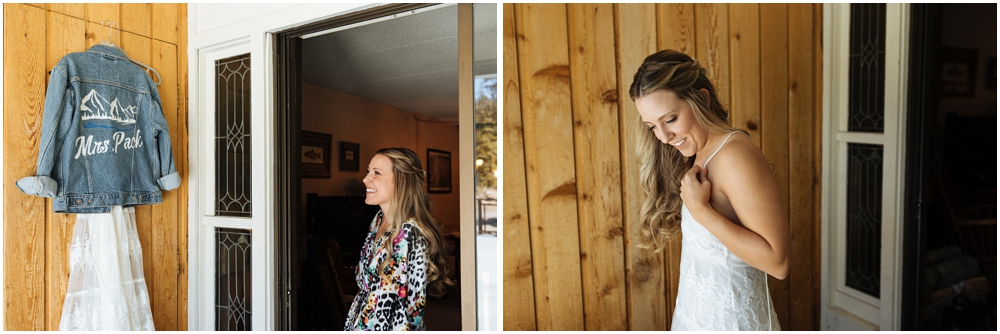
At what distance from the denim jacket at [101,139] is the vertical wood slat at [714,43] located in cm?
229

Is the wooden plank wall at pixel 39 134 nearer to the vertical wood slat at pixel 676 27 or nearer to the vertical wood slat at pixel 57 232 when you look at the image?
the vertical wood slat at pixel 57 232

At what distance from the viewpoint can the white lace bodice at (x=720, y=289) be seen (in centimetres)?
147

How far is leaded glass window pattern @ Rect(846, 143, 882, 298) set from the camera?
2.50 m

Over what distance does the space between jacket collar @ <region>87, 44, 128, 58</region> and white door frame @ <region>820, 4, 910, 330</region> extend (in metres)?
3.10

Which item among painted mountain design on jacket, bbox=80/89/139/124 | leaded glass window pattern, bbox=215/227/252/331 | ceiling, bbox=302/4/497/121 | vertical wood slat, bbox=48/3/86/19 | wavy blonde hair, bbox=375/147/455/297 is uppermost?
vertical wood slat, bbox=48/3/86/19

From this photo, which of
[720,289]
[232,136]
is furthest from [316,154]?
[720,289]

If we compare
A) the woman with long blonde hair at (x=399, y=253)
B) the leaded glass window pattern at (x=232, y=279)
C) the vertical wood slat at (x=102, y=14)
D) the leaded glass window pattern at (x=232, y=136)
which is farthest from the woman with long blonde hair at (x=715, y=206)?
the vertical wood slat at (x=102, y=14)

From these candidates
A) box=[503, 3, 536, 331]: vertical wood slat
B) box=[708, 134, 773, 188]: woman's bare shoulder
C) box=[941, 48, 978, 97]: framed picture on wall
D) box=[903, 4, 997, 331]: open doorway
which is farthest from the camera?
box=[941, 48, 978, 97]: framed picture on wall

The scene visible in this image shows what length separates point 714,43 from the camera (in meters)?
2.16

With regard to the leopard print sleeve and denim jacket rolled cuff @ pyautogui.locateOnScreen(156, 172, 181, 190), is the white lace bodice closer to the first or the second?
the leopard print sleeve

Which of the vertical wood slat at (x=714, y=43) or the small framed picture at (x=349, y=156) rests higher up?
the vertical wood slat at (x=714, y=43)

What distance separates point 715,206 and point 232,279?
2121 millimetres

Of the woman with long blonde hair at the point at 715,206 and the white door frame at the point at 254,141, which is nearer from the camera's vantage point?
the woman with long blonde hair at the point at 715,206

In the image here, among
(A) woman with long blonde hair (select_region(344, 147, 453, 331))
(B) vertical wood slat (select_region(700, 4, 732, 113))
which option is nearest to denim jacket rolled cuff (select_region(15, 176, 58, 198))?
(A) woman with long blonde hair (select_region(344, 147, 453, 331))
